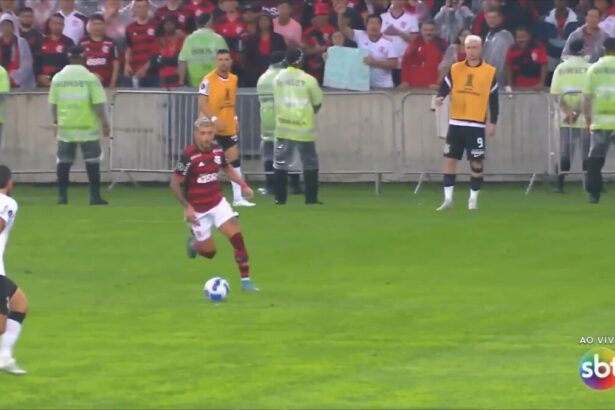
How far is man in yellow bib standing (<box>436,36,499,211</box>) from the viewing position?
911 inches

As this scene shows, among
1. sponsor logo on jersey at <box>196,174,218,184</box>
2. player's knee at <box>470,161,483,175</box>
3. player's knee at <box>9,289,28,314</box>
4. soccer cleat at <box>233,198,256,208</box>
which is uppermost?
sponsor logo on jersey at <box>196,174,218,184</box>

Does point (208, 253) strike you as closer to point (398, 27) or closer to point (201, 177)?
point (201, 177)

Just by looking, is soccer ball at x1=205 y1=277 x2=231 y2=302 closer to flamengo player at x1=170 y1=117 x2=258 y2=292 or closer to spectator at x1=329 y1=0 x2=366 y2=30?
flamengo player at x1=170 y1=117 x2=258 y2=292

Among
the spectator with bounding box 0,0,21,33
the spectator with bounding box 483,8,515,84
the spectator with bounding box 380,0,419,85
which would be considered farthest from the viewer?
the spectator with bounding box 0,0,21,33

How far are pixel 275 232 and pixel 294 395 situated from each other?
935 centimetres

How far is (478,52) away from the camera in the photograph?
23.1 m

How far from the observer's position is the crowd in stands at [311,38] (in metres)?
26.9

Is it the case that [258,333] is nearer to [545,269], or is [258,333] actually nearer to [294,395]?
[294,395]

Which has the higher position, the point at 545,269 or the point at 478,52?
the point at 478,52

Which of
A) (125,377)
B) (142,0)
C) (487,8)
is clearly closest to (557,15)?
(487,8)

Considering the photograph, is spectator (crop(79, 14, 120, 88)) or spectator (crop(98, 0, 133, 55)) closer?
spectator (crop(79, 14, 120, 88))

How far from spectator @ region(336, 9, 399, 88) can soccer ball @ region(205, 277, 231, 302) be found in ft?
37.7

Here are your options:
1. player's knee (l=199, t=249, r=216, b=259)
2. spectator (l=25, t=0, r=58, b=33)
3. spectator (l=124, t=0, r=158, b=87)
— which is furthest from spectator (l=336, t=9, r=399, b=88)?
Result: player's knee (l=199, t=249, r=216, b=259)

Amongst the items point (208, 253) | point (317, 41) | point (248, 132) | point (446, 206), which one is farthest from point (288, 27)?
point (208, 253)
